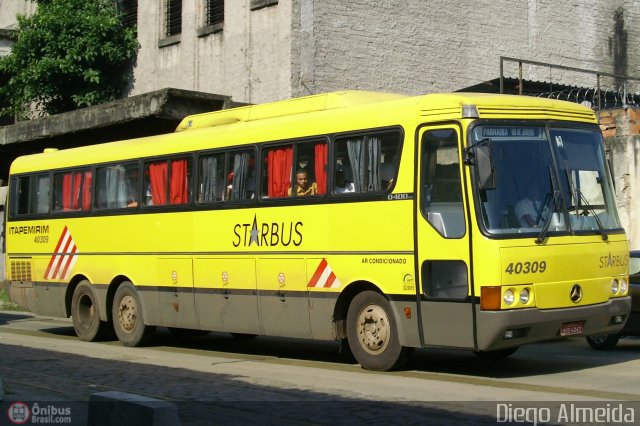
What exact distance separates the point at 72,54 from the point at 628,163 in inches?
621

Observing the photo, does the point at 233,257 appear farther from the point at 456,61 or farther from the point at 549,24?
the point at 549,24

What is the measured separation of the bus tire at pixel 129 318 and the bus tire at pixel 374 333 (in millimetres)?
5077

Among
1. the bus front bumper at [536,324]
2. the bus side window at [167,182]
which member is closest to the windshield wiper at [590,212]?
the bus front bumper at [536,324]

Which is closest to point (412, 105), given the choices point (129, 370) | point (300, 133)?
point (300, 133)

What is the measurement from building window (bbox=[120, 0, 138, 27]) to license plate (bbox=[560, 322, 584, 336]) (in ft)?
66.6

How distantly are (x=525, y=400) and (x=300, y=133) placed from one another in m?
5.40

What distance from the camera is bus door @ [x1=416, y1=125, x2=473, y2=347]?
1163 centimetres

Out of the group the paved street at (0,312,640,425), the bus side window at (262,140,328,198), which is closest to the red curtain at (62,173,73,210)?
the paved street at (0,312,640,425)

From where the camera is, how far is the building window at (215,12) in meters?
26.4

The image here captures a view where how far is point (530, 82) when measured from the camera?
1037 inches

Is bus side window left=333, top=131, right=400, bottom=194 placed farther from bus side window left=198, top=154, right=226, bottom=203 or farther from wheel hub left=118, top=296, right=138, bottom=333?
wheel hub left=118, top=296, right=138, bottom=333

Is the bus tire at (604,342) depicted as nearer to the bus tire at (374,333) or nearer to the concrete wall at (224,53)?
the bus tire at (374,333)

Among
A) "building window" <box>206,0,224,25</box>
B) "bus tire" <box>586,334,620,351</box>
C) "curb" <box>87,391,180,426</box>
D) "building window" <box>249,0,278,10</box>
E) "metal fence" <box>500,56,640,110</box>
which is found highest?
"building window" <box>206,0,224,25</box>

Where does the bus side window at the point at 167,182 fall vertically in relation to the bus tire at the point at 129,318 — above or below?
above
